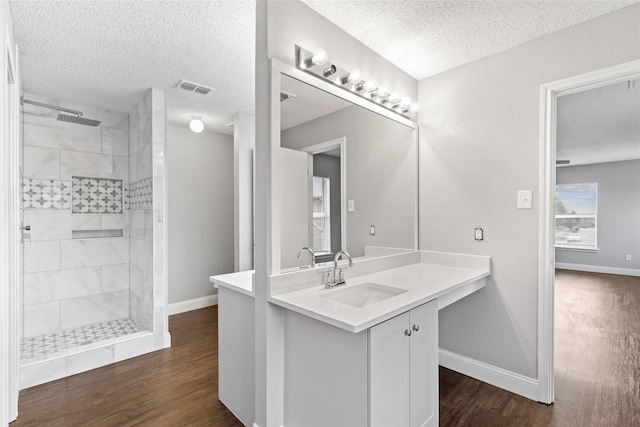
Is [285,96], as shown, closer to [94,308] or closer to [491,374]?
[491,374]

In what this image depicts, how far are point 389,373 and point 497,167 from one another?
5.57ft

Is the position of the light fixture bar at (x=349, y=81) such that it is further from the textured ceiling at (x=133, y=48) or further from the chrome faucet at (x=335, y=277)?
the chrome faucet at (x=335, y=277)

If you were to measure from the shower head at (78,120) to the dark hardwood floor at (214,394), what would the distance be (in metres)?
2.26

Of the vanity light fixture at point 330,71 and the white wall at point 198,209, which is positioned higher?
the vanity light fixture at point 330,71

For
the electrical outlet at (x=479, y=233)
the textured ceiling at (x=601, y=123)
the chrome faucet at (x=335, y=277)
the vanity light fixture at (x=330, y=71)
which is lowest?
the chrome faucet at (x=335, y=277)

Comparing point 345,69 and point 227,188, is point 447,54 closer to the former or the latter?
point 345,69

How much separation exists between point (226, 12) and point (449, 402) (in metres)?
2.79

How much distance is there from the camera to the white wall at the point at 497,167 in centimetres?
203

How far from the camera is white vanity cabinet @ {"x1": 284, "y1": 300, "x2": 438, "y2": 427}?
51.9 inches

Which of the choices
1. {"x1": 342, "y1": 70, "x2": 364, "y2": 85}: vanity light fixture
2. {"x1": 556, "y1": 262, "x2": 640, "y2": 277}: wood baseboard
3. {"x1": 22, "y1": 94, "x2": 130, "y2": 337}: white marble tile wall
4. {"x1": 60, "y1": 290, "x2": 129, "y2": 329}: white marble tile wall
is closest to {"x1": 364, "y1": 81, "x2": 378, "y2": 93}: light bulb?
{"x1": 342, "y1": 70, "x2": 364, "y2": 85}: vanity light fixture

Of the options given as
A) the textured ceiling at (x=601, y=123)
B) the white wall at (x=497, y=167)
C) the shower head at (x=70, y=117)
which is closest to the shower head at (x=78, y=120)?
the shower head at (x=70, y=117)

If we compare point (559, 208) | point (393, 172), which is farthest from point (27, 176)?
point (559, 208)

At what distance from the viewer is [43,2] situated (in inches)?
68.0

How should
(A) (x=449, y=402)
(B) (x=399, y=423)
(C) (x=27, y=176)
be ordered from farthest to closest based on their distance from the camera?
(C) (x=27, y=176) < (A) (x=449, y=402) < (B) (x=399, y=423)
